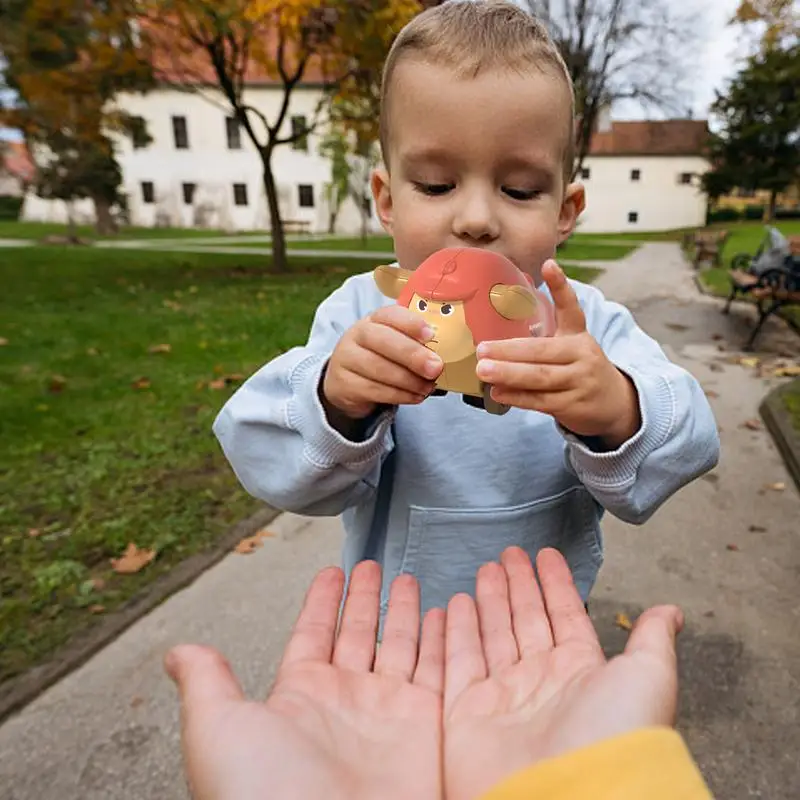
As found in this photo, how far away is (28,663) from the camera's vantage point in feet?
7.92

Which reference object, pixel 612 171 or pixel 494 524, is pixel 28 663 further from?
pixel 612 171

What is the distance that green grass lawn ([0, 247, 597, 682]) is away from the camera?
9.34ft

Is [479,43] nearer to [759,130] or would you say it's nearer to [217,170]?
[217,170]

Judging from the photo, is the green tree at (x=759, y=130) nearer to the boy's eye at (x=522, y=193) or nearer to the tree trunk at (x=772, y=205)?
the tree trunk at (x=772, y=205)

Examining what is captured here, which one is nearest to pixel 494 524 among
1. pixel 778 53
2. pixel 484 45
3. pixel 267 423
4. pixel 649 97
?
pixel 267 423

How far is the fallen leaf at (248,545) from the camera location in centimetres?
327

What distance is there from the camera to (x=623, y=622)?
2.78 metres

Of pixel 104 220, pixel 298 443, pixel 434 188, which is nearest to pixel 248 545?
pixel 298 443

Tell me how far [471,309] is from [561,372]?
16 centimetres

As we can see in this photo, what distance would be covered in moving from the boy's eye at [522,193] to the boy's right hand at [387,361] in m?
0.32

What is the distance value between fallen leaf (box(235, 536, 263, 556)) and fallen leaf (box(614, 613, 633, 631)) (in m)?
1.63

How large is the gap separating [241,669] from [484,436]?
158cm

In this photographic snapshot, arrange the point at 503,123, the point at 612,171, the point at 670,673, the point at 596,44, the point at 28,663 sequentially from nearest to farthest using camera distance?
the point at 670,673 < the point at 503,123 < the point at 28,663 < the point at 596,44 < the point at 612,171

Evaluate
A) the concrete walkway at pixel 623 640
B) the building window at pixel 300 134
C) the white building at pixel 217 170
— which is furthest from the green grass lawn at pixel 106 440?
the white building at pixel 217 170
